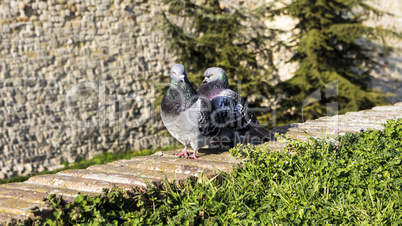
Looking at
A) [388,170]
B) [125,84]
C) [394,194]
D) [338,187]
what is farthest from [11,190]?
[125,84]

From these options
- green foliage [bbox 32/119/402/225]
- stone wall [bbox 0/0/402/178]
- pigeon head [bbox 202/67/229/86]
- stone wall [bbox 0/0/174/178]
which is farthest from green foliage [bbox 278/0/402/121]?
green foliage [bbox 32/119/402/225]

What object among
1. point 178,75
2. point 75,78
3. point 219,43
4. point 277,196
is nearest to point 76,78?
point 75,78

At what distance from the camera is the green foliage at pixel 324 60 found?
29.8 feet

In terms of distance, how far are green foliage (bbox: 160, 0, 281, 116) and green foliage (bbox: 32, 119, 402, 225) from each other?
5750 mm

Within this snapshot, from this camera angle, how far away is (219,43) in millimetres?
8828

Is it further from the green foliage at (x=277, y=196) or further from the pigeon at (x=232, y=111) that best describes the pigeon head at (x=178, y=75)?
the green foliage at (x=277, y=196)

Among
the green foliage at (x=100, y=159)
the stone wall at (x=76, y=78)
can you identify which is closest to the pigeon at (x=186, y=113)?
the green foliage at (x=100, y=159)

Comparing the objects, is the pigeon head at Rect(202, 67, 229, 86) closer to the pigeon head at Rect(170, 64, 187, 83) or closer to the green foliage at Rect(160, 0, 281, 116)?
the pigeon head at Rect(170, 64, 187, 83)

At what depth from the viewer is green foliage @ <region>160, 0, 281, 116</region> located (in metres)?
8.64

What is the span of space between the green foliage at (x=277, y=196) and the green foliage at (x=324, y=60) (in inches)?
256

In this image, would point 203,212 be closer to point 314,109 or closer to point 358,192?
point 358,192

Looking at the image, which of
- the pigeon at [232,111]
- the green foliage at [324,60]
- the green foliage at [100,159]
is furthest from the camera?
the green foliage at [324,60]

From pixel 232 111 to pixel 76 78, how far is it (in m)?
6.53

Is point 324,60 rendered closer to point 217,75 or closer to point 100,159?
point 100,159
